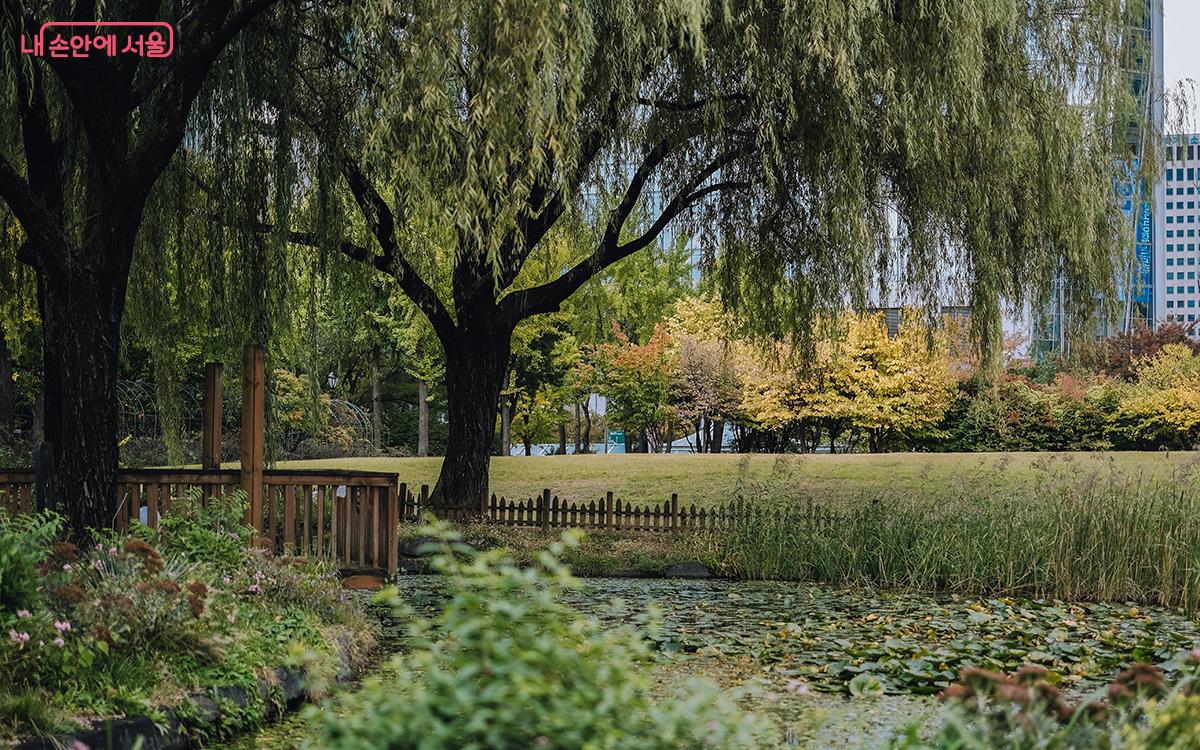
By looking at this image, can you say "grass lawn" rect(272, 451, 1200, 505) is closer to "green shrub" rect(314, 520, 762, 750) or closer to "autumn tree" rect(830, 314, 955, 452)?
"autumn tree" rect(830, 314, 955, 452)

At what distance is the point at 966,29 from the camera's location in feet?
34.8

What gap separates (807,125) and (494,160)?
4.54 meters

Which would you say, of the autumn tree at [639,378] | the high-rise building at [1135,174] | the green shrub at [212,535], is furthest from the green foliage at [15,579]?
the autumn tree at [639,378]

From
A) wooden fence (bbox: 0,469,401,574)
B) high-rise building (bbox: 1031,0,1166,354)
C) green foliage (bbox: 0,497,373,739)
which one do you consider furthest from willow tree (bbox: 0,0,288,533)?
high-rise building (bbox: 1031,0,1166,354)

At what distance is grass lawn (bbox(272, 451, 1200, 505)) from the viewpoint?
20.3m

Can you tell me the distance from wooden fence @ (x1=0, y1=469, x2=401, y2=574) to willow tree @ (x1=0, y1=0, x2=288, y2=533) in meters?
0.52

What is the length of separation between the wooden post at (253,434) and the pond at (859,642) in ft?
4.47

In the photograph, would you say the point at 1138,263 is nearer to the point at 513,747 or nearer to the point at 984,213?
the point at 984,213

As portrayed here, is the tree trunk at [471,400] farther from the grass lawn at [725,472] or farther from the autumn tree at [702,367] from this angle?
the autumn tree at [702,367]

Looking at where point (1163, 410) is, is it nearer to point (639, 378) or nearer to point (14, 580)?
point (639, 378)

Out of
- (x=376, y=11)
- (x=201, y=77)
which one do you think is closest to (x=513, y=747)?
(x=376, y=11)

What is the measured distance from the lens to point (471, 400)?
14836 millimetres

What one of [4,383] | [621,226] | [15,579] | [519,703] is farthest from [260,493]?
[4,383]

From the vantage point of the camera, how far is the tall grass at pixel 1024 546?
406 inches
